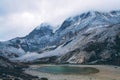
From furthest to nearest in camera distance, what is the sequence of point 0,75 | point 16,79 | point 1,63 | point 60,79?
point 1,63, point 60,79, point 0,75, point 16,79

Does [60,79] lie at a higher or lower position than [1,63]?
lower

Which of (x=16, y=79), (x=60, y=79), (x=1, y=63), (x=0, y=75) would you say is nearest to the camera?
(x=16, y=79)

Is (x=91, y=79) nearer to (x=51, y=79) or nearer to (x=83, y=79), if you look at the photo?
(x=83, y=79)

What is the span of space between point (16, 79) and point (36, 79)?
61.7 feet

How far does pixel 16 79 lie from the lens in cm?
12950

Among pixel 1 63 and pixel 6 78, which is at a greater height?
pixel 1 63

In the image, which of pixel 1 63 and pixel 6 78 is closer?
pixel 6 78

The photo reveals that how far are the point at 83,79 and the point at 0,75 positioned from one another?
3713 centimetres

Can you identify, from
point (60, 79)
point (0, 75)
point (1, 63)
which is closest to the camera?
point (0, 75)

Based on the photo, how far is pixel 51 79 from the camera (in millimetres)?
156875

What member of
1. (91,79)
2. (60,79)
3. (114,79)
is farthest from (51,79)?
(114,79)

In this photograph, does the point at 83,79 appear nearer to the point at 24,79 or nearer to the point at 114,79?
the point at 114,79

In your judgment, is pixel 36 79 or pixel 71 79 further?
pixel 71 79

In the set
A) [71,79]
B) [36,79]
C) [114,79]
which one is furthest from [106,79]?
[36,79]
